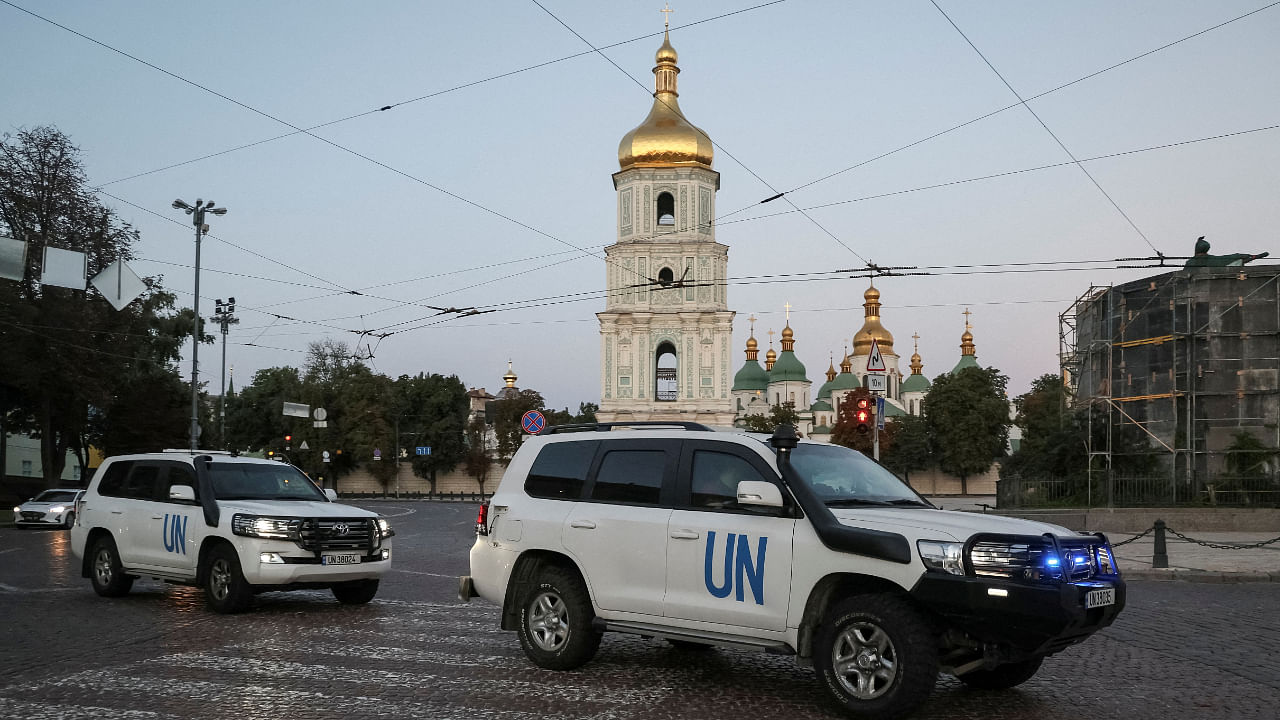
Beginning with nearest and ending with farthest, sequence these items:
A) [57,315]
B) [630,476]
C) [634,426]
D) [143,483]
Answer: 1. [630,476]
2. [634,426]
3. [143,483]
4. [57,315]

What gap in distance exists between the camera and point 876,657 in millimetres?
6797

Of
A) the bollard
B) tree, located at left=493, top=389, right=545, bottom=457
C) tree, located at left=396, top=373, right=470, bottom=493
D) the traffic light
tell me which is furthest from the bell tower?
the bollard

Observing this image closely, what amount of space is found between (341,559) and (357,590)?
0.68 meters

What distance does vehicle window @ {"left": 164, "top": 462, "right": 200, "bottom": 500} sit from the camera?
12.9 m

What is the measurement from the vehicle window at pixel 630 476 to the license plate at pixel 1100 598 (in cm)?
296

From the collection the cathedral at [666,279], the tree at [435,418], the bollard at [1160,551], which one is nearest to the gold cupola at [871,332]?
the cathedral at [666,279]

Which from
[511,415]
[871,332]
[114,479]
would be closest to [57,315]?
[114,479]

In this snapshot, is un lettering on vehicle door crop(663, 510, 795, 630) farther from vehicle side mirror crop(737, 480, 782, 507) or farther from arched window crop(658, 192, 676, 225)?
arched window crop(658, 192, 676, 225)

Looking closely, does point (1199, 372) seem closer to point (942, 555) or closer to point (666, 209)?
point (942, 555)

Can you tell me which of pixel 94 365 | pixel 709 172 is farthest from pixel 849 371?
pixel 94 365

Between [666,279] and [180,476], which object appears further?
[666,279]

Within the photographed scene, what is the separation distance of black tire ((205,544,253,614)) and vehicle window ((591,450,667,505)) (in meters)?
4.95

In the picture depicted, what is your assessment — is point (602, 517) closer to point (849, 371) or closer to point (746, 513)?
point (746, 513)

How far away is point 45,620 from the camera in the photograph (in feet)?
36.8
